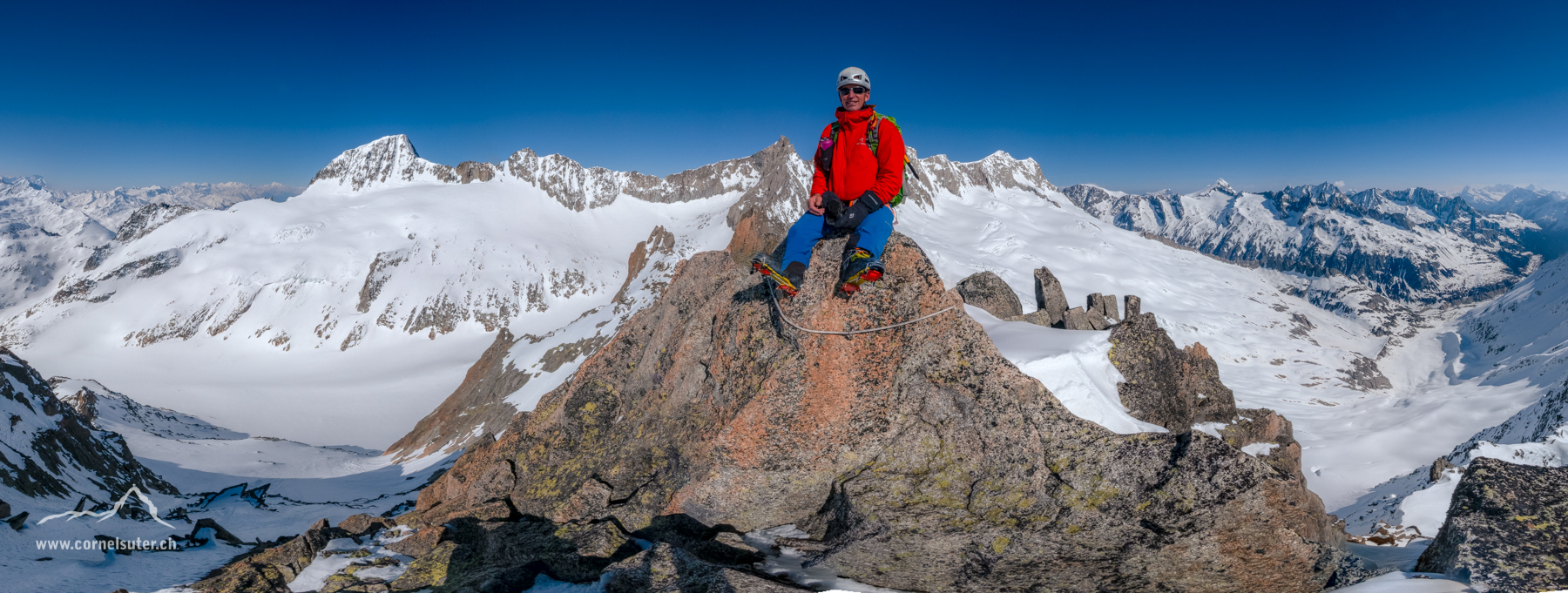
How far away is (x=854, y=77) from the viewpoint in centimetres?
905

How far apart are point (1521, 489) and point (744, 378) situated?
9320 millimetres

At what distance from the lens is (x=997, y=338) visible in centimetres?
1847

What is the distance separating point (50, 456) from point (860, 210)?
37.9 m

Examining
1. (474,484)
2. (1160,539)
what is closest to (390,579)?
(474,484)

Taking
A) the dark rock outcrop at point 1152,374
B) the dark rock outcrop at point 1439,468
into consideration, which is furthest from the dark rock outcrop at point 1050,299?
the dark rock outcrop at point 1439,468

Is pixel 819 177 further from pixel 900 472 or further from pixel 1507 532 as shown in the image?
pixel 1507 532

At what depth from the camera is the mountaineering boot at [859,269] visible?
8.10 metres

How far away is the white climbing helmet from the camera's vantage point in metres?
9.02

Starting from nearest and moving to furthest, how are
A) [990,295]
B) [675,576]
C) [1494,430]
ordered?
[675,576], [990,295], [1494,430]

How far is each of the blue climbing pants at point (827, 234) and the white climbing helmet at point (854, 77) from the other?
1.97m

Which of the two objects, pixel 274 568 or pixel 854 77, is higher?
pixel 854 77

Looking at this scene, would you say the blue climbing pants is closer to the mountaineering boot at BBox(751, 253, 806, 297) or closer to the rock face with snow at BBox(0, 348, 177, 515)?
the mountaineering boot at BBox(751, 253, 806, 297)

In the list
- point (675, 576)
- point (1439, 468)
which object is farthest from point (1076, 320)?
point (1439, 468)

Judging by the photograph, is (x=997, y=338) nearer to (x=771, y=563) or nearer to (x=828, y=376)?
(x=828, y=376)
